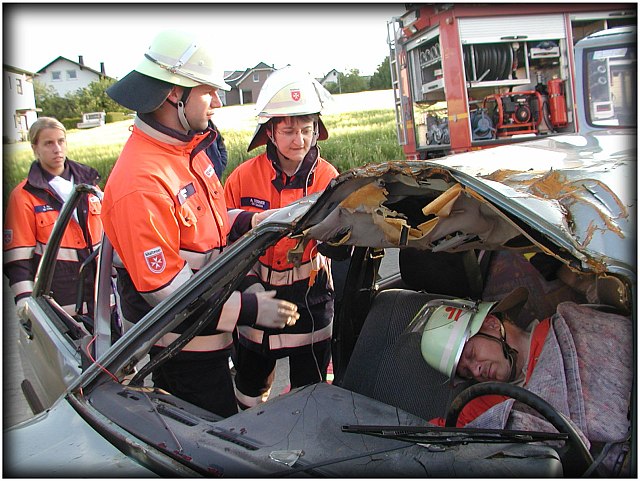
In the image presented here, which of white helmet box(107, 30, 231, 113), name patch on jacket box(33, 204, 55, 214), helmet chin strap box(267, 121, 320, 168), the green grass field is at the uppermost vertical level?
the green grass field

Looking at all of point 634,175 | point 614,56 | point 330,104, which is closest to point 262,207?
point 330,104

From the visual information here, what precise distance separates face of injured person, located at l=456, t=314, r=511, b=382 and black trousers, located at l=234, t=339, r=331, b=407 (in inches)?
39.9

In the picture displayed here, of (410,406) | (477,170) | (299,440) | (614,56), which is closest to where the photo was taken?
(299,440)

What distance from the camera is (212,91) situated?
8.32 ft

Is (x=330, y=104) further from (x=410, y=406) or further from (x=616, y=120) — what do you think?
(x=616, y=120)

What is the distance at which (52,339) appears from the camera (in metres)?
2.63

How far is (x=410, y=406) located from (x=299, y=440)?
611 mm

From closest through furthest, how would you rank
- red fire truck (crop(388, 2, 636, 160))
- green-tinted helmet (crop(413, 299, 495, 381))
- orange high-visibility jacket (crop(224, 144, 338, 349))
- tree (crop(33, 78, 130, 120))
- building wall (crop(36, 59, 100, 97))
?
green-tinted helmet (crop(413, 299, 495, 381)) < orange high-visibility jacket (crop(224, 144, 338, 349)) < red fire truck (crop(388, 2, 636, 160)) < tree (crop(33, 78, 130, 120)) < building wall (crop(36, 59, 100, 97))

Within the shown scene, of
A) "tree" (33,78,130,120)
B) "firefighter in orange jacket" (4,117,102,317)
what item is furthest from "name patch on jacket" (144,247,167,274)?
"tree" (33,78,130,120)

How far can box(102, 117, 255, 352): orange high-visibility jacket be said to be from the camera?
2.17 meters

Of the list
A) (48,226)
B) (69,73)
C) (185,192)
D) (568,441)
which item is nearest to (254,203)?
(185,192)

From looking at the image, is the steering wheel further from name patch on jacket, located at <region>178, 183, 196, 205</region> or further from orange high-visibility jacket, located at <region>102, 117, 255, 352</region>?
name patch on jacket, located at <region>178, 183, 196, 205</region>

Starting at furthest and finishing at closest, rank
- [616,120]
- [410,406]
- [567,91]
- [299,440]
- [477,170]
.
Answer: [567,91] < [616,120] < [410,406] < [477,170] < [299,440]

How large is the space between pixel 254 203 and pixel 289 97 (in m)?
0.60
